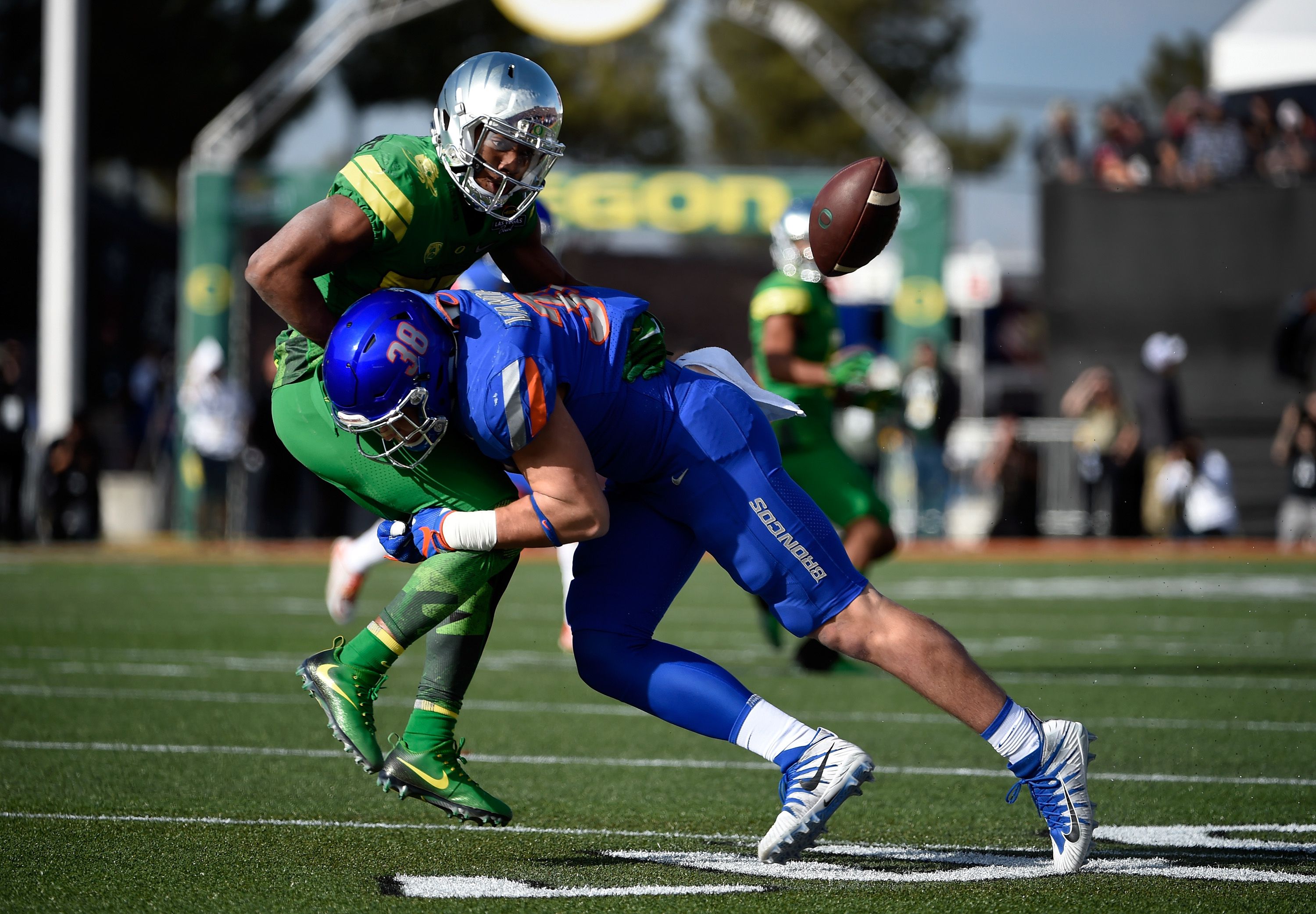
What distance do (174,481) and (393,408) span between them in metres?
14.4

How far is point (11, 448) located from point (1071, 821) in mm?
13245

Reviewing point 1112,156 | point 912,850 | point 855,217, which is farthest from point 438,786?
point 1112,156

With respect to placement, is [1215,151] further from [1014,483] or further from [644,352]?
[644,352]

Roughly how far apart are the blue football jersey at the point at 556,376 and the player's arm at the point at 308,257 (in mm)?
302

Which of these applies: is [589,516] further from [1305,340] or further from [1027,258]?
[1027,258]

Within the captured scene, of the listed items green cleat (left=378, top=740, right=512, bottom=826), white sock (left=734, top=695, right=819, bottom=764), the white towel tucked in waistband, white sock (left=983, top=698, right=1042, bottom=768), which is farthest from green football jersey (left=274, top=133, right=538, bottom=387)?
white sock (left=983, top=698, right=1042, bottom=768)

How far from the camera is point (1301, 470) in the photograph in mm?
14570

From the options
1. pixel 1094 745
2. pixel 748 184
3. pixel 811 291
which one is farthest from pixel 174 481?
pixel 1094 745

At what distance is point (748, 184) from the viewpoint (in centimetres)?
A: 1734

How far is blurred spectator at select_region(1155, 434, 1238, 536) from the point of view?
15.1 metres

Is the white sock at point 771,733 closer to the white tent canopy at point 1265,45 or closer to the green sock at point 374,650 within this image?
the green sock at point 374,650

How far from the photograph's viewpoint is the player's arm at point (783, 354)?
23.0 feet

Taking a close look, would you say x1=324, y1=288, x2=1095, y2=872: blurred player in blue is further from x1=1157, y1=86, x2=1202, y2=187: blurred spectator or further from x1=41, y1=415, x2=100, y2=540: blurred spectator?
x1=1157, y1=86, x2=1202, y2=187: blurred spectator

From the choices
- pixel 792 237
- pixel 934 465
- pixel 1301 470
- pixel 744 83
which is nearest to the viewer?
pixel 792 237
